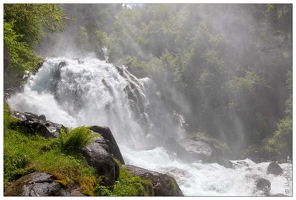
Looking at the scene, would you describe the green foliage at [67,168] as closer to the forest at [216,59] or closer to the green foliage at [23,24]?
the green foliage at [23,24]

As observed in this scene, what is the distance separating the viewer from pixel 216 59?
26.7 metres

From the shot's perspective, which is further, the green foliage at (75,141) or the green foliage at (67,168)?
the green foliage at (75,141)

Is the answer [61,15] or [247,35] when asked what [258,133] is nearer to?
[247,35]

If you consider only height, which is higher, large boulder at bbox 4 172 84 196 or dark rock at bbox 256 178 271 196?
dark rock at bbox 256 178 271 196

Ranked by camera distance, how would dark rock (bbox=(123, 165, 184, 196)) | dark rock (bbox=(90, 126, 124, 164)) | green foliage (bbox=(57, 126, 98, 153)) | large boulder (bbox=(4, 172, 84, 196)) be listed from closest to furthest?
large boulder (bbox=(4, 172, 84, 196)) < green foliage (bbox=(57, 126, 98, 153)) < dark rock (bbox=(123, 165, 184, 196)) < dark rock (bbox=(90, 126, 124, 164))

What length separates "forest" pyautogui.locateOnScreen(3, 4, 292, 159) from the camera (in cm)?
2397

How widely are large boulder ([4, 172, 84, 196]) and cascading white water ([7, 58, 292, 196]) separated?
8078mm

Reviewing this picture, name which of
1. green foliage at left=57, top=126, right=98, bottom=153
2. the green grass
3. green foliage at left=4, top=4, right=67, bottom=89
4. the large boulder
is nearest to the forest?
green foliage at left=4, top=4, right=67, bottom=89

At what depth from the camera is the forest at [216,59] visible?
24.0m

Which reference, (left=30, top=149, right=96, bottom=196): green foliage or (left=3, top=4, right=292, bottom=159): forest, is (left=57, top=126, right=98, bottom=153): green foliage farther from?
(left=3, top=4, right=292, bottom=159): forest

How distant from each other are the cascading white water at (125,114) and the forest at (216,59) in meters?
3.26

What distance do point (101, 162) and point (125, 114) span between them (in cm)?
1476

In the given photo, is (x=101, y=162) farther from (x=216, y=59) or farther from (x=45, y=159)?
→ (x=216, y=59)

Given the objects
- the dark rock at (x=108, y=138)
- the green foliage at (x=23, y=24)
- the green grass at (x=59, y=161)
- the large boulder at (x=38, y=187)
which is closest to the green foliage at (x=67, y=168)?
the green grass at (x=59, y=161)
